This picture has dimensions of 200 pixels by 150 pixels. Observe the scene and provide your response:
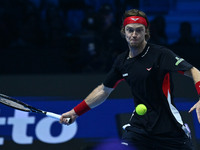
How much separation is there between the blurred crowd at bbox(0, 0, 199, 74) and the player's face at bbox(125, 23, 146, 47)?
3.23 metres

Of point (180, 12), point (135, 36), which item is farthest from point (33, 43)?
point (135, 36)

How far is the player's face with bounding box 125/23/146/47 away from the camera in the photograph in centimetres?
486

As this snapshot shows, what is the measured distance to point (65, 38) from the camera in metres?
8.88

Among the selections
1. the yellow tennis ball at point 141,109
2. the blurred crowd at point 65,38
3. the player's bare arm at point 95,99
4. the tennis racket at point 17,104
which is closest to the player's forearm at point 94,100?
the player's bare arm at point 95,99

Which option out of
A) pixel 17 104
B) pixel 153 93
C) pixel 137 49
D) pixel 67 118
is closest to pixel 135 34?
pixel 137 49

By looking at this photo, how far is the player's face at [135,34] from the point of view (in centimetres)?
486

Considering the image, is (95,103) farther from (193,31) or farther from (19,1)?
(19,1)

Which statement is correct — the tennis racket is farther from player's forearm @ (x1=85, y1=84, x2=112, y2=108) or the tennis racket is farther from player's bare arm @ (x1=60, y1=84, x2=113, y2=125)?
player's forearm @ (x1=85, y1=84, x2=112, y2=108)

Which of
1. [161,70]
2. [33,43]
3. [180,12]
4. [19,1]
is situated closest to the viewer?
[161,70]

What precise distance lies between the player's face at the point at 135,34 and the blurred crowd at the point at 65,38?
3226mm

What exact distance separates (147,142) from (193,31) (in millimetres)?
5798

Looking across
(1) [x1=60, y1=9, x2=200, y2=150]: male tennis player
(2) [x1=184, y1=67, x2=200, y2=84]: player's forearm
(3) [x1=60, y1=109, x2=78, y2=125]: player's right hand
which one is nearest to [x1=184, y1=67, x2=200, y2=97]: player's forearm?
(2) [x1=184, y1=67, x2=200, y2=84]: player's forearm

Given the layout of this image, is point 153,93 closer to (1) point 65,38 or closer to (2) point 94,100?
(2) point 94,100

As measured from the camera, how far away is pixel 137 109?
487 centimetres
